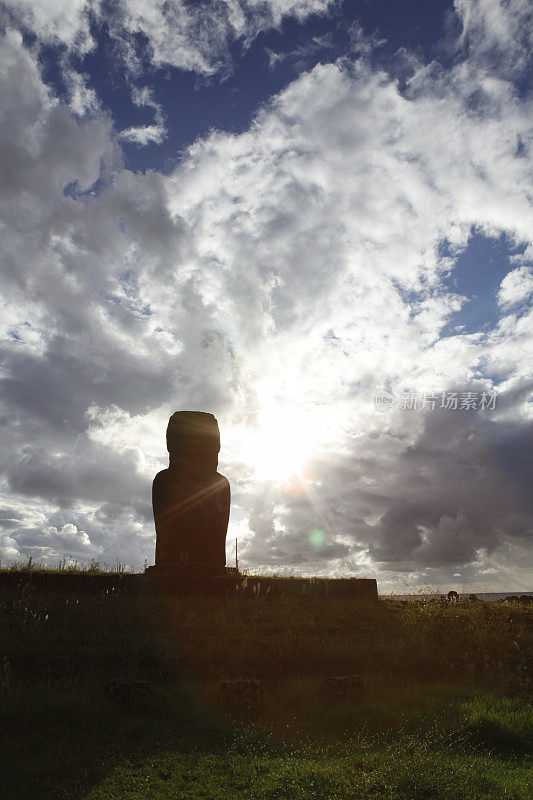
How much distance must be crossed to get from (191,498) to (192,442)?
1612 mm

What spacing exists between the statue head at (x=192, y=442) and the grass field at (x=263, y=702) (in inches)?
168

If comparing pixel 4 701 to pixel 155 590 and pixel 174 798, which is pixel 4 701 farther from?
pixel 155 590

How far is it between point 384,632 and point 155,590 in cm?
484

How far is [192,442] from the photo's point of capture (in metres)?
15.6

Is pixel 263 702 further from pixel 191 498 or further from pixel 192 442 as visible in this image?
pixel 192 442

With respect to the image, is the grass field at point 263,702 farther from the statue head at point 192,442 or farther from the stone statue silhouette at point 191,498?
the statue head at point 192,442

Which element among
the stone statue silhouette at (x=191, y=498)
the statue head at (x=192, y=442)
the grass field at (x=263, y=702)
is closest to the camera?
the grass field at (x=263, y=702)

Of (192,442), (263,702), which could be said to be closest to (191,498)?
(192,442)

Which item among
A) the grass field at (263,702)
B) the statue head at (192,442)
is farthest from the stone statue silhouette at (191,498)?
the grass field at (263,702)

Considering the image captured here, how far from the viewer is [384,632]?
11375 millimetres

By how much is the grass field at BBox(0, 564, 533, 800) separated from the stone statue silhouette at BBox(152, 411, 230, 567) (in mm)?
2393

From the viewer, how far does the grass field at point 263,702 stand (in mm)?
5027

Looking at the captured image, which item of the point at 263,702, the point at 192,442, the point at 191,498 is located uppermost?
the point at 192,442

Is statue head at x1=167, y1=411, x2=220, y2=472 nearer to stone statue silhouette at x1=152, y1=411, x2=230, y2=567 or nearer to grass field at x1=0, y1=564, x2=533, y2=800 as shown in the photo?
stone statue silhouette at x1=152, y1=411, x2=230, y2=567
